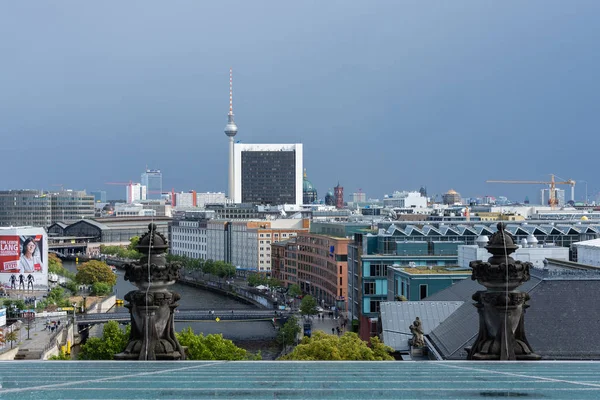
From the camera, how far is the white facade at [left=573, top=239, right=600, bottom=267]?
39.8m

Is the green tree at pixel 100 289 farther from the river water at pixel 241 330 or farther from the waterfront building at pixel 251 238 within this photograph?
the waterfront building at pixel 251 238

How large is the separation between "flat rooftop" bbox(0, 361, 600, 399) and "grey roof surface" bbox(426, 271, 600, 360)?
8.17m

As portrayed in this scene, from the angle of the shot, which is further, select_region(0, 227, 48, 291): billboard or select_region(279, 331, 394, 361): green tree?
select_region(0, 227, 48, 291): billboard

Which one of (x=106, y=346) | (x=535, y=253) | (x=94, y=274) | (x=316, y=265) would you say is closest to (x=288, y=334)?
(x=106, y=346)

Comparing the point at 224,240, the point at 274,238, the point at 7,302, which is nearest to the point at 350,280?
the point at 7,302

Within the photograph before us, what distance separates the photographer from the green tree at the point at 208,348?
3597 centimetres

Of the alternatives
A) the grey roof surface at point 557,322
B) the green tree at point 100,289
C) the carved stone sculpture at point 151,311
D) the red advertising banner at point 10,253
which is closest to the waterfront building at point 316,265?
the green tree at point 100,289

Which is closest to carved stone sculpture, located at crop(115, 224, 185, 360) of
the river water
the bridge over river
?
the river water

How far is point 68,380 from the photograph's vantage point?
33.2 feet

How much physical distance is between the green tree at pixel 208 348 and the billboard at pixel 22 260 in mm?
50402

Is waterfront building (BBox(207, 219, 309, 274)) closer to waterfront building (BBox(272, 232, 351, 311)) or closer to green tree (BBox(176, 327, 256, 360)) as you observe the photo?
waterfront building (BBox(272, 232, 351, 311))

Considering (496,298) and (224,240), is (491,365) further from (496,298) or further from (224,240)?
(224,240)

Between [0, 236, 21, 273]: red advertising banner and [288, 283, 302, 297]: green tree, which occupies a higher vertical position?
[0, 236, 21, 273]: red advertising banner

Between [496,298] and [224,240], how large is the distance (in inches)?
4680
